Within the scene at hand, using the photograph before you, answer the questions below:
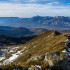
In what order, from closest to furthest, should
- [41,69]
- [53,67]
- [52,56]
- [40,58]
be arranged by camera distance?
[41,69] < [53,67] < [52,56] < [40,58]

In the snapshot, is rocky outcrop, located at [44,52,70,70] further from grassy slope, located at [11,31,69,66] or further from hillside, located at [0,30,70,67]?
grassy slope, located at [11,31,69,66]

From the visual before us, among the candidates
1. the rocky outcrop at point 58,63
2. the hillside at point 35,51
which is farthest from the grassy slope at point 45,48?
the rocky outcrop at point 58,63

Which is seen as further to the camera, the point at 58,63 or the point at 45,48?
the point at 45,48

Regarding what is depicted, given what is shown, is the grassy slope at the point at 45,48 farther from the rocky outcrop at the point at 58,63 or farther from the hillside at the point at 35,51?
the rocky outcrop at the point at 58,63

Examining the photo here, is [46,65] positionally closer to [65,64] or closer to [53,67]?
[53,67]

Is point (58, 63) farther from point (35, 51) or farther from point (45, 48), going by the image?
point (35, 51)

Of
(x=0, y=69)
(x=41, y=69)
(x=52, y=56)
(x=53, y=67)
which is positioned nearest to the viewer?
(x=0, y=69)

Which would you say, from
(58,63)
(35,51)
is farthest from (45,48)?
(58,63)

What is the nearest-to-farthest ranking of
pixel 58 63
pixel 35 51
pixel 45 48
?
1. pixel 58 63
2. pixel 45 48
3. pixel 35 51

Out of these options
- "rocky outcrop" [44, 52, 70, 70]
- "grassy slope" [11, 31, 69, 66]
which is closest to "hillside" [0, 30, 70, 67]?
"grassy slope" [11, 31, 69, 66]

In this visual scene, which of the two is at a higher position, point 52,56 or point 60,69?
point 52,56

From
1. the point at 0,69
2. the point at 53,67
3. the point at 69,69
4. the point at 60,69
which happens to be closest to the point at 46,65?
the point at 53,67
